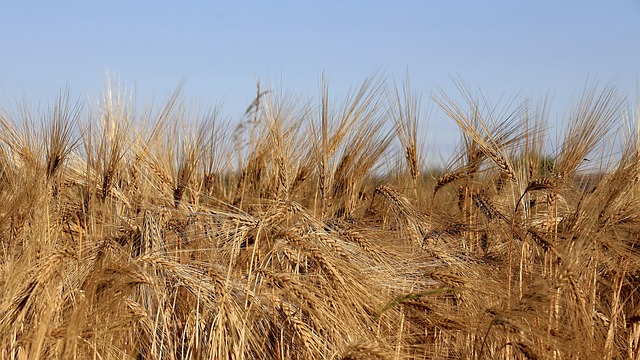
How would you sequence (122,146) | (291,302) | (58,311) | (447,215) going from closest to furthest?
(58,311), (291,302), (122,146), (447,215)

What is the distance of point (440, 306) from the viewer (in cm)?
293

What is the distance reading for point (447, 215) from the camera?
3754mm

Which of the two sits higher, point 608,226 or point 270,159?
point 270,159

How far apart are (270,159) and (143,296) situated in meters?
1.32

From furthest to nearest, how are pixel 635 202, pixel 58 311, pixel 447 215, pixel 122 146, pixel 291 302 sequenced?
pixel 447 215
pixel 122 146
pixel 635 202
pixel 291 302
pixel 58 311

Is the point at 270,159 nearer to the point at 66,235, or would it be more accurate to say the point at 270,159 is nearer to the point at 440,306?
the point at 66,235

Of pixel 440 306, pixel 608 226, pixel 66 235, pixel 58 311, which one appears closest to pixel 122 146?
pixel 66 235

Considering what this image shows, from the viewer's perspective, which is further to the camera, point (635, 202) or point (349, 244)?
point (635, 202)

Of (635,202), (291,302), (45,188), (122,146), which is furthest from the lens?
(122,146)

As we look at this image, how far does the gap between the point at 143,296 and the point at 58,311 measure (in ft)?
1.27

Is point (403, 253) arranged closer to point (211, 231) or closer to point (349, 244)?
point (349, 244)

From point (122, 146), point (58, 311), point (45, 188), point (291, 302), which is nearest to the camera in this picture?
point (58, 311)

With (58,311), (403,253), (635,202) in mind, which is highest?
(635,202)

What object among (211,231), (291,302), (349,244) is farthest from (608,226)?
(211,231)
